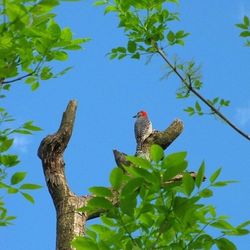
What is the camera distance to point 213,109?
3.73 meters

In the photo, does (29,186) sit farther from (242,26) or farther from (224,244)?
(242,26)

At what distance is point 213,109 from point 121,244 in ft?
5.93

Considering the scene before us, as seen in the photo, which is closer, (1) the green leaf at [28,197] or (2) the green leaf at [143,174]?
(2) the green leaf at [143,174]

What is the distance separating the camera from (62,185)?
5965mm

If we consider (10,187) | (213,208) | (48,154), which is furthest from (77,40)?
(48,154)

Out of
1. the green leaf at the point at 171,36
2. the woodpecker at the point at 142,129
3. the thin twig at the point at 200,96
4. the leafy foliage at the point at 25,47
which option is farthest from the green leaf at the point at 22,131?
the woodpecker at the point at 142,129

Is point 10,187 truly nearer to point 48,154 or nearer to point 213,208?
point 213,208

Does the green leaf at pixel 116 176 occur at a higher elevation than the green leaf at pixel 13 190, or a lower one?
lower

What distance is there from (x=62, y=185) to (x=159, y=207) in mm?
4099

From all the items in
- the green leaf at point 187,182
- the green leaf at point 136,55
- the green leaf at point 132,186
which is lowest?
the green leaf at point 132,186

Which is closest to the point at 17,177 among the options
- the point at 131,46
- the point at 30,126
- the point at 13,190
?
the point at 13,190

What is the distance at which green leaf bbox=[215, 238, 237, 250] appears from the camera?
2.05 meters

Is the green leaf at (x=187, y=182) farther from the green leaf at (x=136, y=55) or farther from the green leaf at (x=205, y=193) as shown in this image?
the green leaf at (x=136, y=55)

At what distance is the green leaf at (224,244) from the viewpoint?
205 cm
